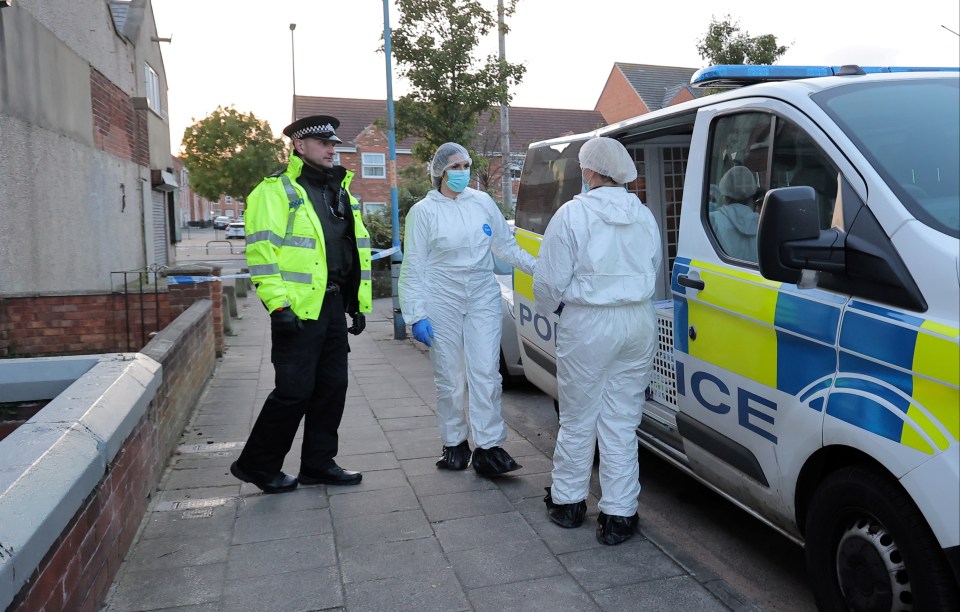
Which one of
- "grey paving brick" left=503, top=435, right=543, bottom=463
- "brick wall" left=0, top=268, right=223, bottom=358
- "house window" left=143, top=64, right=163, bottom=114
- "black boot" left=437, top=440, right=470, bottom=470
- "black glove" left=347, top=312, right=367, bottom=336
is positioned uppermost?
"house window" left=143, top=64, right=163, bottom=114

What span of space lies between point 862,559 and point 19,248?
315 inches

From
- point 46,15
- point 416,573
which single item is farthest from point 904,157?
point 46,15

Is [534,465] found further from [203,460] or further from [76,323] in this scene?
[76,323]

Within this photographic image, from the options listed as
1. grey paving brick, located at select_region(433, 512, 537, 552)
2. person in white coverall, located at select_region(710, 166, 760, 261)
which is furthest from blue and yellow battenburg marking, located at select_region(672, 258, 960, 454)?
grey paving brick, located at select_region(433, 512, 537, 552)

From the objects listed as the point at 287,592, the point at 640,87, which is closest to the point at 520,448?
the point at 287,592

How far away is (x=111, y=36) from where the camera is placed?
13.2 metres

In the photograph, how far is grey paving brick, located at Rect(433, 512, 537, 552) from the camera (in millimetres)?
3746

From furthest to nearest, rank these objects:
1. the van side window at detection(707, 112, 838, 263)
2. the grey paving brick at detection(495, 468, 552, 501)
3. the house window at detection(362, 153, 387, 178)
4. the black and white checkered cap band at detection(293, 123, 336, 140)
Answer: the house window at detection(362, 153, 387, 178), the grey paving brick at detection(495, 468, 552, 501), the black and white checkered cap band at detection(293, 123, 336, 140), the van side window at detection(707, 112, 838, 263)

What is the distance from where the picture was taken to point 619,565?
350cm

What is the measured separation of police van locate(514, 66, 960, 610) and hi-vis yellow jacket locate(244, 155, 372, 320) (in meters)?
1.88

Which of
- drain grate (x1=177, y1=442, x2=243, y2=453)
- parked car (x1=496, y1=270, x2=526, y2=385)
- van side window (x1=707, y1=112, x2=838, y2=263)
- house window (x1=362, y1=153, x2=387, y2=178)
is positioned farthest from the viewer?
house window (x1=362, y1=153, x2=387, y2=178)

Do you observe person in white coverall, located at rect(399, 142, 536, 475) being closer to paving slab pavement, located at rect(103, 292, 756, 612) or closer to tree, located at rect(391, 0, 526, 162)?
paving slab pavement, located at rect(103, 292, 756, 612)

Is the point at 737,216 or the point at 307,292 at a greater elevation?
the point at 737,216

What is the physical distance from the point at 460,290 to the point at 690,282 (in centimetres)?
158
